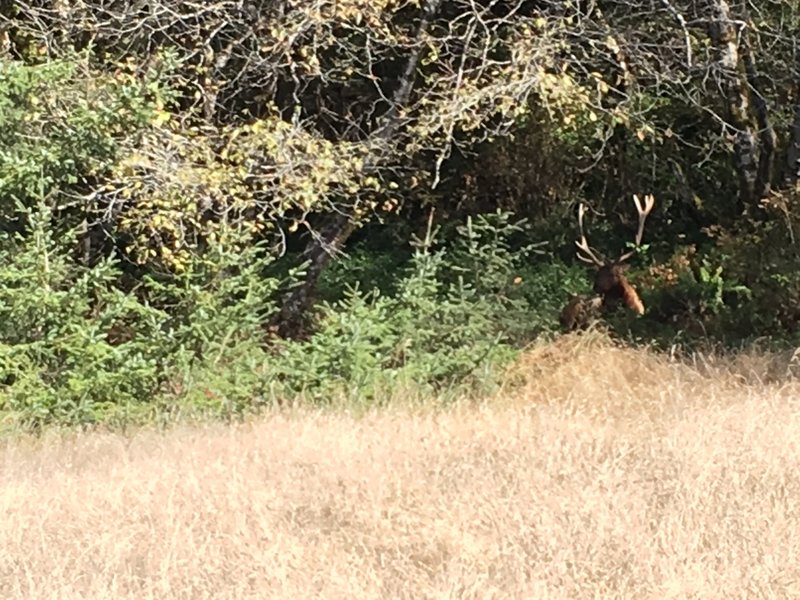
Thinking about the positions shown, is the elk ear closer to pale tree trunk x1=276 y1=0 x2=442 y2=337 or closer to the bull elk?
the bull elk

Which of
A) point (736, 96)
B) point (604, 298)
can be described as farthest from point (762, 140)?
point (604, 298)

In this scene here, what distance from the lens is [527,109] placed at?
34.2ft

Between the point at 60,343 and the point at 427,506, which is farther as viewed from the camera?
the point at 60,343

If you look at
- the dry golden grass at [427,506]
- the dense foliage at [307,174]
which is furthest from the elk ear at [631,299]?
the dry golden grass at [427,506]

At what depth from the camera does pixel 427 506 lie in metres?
4.54

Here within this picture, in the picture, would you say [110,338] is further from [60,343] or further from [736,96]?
[736,96]

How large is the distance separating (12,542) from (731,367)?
566cm

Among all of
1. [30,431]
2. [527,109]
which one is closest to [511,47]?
[527,109]

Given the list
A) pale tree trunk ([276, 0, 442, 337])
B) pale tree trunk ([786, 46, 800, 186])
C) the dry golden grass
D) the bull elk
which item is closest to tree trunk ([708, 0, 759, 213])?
pale tree trunk ([786, 46, 800, 186])

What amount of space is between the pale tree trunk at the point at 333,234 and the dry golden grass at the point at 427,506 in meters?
4.29

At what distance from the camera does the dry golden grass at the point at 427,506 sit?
3.68 metres

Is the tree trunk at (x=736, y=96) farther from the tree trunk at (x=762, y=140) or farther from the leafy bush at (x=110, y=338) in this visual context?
the leafy bush at (x=110, y=338)

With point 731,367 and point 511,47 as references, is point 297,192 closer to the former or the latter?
point 511,47

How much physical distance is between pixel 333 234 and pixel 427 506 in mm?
7346
